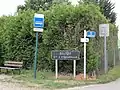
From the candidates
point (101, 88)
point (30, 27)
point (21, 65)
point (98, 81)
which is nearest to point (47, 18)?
point (30, 27)

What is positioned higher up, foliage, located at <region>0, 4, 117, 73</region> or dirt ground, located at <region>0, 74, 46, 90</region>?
foliage, located at <region>0, 4, 117, 73</region>

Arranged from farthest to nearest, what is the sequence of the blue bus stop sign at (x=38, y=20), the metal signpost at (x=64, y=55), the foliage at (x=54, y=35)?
1. the foliage at (x=54, y=35)
2. the metal signpost at (x=64, y=55)
3. the blue bus stop sign at (x=38, y=20)

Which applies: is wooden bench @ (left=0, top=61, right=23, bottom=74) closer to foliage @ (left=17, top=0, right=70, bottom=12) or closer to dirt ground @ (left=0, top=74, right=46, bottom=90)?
dirt ground @ (left=0, top=74, right=46, bottom=90)

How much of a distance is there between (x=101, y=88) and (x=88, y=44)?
454 centimetres

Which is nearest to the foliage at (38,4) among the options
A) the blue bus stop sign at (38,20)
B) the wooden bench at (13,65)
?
the wooden bench at (13,65)

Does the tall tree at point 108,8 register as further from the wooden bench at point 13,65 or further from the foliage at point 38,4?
the wooden bench at point 13,65

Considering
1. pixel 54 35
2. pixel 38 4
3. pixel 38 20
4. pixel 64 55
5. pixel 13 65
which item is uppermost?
pixel 38 4

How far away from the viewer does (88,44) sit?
62.2 feet

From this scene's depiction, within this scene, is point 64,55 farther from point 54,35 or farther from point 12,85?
point 12,85

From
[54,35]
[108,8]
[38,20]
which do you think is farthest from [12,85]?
[108,8]

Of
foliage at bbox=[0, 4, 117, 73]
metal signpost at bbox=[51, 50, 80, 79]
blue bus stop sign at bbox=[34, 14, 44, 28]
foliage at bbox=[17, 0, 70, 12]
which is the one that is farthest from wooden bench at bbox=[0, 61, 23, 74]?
foliage at bbox=[17, 0, 70, 12]

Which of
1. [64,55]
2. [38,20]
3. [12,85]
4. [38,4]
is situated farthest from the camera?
[38,4]

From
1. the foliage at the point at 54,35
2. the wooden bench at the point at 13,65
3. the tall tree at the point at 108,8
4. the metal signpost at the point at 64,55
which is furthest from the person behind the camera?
the tall tree at the point at 108,8

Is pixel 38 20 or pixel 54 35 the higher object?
pixel 38 20
